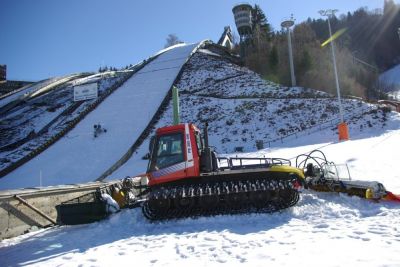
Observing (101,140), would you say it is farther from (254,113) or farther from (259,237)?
(259,237)

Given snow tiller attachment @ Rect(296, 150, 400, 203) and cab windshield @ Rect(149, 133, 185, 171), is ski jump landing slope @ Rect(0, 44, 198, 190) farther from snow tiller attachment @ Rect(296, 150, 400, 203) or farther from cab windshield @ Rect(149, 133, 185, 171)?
snow tiller attachment @ Rect(296, 150, 400, 203)

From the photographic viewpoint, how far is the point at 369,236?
6387 millimetres

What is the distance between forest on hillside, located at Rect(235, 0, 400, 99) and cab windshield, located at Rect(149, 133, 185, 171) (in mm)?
36999

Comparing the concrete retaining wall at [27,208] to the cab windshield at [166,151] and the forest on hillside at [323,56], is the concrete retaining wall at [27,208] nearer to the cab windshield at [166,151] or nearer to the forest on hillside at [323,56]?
the cab windshield at [166,151]

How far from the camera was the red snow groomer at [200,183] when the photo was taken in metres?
8.80

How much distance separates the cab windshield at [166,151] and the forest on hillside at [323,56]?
3700cm

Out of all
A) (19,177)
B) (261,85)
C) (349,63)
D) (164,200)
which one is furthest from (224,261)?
(349,63)

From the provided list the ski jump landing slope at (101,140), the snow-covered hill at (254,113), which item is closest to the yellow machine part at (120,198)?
the ski jump landing slope at (101,140)

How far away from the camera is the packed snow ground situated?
584 cm

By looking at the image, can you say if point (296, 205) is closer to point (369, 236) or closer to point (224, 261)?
point (369, 236)

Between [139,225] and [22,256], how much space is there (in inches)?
108

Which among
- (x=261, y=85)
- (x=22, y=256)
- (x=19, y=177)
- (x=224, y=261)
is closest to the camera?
(x=224, y=261)

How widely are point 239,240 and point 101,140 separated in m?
29.2

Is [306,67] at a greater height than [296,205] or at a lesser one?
greater
